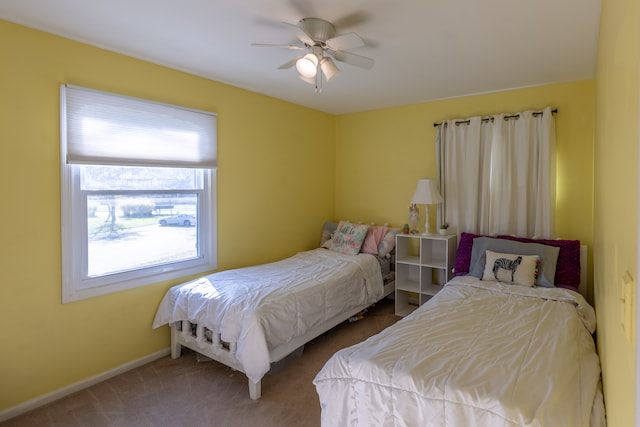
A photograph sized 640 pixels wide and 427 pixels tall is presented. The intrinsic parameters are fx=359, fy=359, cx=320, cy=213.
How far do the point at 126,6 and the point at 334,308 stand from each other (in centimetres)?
253

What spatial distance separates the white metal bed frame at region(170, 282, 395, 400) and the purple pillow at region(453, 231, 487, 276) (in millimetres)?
1247

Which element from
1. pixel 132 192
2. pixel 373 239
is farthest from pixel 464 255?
pixel 132 192

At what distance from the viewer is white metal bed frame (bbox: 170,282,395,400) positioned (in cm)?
247

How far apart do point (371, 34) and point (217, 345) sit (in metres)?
2.36

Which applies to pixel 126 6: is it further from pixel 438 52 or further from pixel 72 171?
pixel 438 52

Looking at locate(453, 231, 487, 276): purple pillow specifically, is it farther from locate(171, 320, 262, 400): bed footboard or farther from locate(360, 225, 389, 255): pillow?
locate(171, 320, 262, 400): bed footboard

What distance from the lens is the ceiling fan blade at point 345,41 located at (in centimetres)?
201

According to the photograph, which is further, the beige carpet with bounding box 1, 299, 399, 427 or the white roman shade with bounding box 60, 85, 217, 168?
the white roman shade with bounding box 60, 85, 217, 168

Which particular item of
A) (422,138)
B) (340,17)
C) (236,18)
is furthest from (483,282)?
(236,18)

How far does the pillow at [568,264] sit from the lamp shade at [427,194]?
3.43ft

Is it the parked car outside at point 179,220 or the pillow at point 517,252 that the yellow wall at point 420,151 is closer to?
the pillow at point 517,252

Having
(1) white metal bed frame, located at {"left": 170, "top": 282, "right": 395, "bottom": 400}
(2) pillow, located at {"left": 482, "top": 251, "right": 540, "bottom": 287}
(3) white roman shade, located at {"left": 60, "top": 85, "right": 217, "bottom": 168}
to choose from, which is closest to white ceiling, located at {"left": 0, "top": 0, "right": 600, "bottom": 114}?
(3) white roman shade, located at {"left": 60, "top": 85, "right": 217, "bottom": 168}

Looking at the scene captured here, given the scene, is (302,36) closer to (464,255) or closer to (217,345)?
(217,345)

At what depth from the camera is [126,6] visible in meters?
Result: 1.96
